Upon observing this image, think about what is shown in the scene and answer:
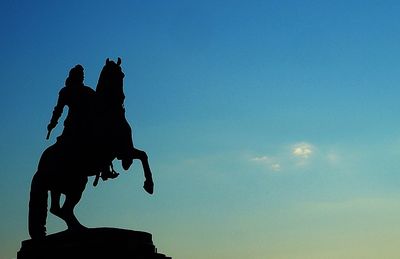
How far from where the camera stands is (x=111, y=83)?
1577 centimetres

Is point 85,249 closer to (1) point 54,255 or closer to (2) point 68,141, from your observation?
(1) point 54,255

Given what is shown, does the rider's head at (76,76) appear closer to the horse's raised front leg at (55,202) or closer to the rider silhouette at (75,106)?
the rider silhouette at (75,106)

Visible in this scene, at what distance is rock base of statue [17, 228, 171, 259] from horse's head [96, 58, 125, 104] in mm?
2803

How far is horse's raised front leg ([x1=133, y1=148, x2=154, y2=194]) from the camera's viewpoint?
15.5m

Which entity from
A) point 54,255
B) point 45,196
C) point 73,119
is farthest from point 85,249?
point 73,119

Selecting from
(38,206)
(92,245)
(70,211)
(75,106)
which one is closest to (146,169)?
(70,211)

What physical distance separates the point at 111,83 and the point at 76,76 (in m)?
0.83

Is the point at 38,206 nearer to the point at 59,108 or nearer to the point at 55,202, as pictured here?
the point at 55,202

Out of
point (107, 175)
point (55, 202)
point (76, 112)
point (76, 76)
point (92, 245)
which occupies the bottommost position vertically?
point (92, 245)

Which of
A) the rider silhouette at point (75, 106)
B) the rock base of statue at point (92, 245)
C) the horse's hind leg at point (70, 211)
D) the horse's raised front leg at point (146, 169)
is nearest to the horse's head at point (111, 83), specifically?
the rider silhouette at point (75, 106)

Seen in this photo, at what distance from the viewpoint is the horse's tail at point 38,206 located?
15.3m

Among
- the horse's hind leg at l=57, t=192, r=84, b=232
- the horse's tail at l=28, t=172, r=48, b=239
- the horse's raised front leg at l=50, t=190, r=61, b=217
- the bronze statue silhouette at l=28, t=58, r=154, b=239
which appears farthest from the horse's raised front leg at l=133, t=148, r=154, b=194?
the horse's tail at l=28, t=172, r=48, b=239

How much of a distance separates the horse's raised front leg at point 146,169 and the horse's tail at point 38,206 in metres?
1.95

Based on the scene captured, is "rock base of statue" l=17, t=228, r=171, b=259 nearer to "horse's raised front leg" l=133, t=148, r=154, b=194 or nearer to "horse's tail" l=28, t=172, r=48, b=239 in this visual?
"horse's tail" l=28, t=172, r=48, b=239
